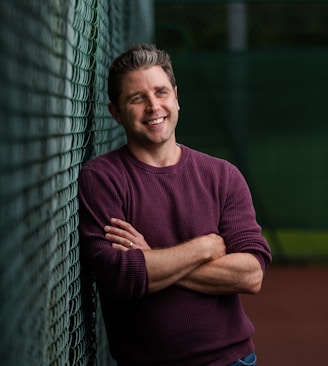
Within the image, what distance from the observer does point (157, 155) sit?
3.51m

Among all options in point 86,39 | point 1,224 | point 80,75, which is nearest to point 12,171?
point 1,224

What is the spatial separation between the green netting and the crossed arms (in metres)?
0.20

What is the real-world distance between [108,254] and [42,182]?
75cm

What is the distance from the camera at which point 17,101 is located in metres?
2.12

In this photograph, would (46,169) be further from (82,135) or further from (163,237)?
(82,135)

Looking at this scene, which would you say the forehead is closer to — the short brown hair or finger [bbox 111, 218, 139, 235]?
the short brown hair

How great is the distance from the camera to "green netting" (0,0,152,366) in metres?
2.05

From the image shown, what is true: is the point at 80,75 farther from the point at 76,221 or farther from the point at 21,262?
the point at 21,262

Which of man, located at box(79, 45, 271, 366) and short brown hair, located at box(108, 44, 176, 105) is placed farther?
short brown hair, located at box(108, 44, 176, 105)

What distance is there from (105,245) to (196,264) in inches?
12.1

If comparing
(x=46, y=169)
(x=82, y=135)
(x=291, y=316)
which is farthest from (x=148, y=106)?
(x=291, y=316)

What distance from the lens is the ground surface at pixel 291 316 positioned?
708 centimetres

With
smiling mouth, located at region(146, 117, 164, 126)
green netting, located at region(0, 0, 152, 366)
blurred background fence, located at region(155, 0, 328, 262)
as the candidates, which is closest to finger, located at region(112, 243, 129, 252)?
green netting, located at region(0, 0, 152, 366)

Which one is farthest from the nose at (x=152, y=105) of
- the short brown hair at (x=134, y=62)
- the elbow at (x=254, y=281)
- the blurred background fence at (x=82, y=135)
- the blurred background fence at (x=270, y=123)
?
the blurred background fence at (x=270, y=123)
